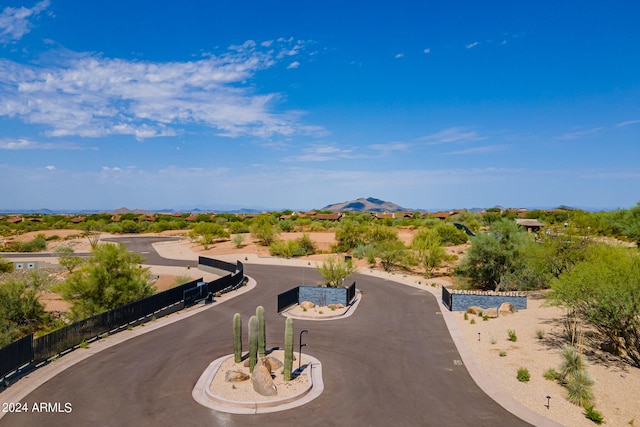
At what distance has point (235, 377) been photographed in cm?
1433

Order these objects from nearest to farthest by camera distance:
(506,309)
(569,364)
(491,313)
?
(569,364) < (491,313) < (506,309)

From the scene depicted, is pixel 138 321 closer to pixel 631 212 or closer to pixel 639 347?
pixel 639 347

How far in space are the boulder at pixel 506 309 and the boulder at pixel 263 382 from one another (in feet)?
57.7

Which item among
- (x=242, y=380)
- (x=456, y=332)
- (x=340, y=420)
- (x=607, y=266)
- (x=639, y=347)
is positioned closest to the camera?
(x=340, y=420)

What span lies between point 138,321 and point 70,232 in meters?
92.5

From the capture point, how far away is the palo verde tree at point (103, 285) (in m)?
24.2

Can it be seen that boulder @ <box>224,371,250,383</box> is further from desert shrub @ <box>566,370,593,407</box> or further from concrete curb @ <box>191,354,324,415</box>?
desert shrub @ <box>566,370,593,407</box>

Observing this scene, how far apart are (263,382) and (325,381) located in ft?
8.18

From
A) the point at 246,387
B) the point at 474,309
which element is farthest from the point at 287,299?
the point at 246,387

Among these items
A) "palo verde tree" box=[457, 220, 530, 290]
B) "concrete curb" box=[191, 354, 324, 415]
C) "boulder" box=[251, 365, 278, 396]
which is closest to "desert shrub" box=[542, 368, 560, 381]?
"concrete curb" box=[191, 354, 324, 415]

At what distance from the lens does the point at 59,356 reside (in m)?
17.0

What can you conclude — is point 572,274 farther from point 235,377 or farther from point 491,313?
point 235,377

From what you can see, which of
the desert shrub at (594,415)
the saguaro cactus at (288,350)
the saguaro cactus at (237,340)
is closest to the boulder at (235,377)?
the saguaro cactus at (237,340)

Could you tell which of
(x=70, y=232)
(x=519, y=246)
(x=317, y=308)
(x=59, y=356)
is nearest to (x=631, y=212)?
(x=519, y=246)
